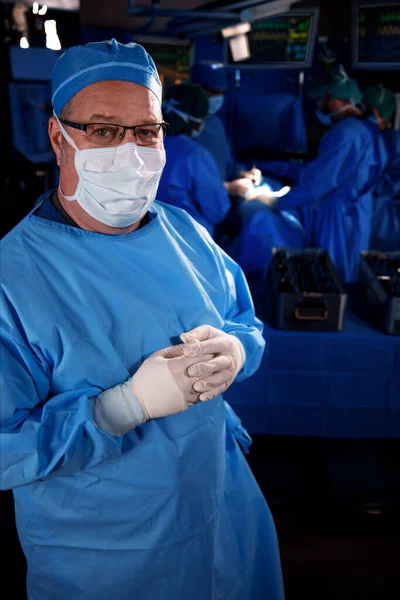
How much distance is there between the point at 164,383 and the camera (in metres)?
1.00

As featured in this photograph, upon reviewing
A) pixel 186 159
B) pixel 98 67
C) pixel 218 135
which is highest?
pixel 98 67

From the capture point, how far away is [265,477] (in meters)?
2.26

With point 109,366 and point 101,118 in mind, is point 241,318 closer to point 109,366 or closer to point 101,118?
point 109,366

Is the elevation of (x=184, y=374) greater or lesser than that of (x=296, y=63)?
lesser

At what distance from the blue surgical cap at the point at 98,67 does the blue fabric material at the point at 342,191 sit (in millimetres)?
2060

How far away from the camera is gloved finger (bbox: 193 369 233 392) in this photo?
1.05m

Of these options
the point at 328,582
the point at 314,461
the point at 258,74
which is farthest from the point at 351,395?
the point at 258,74

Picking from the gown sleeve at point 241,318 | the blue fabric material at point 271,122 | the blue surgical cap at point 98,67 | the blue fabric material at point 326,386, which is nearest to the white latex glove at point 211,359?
the gown sleeve at point 241,318

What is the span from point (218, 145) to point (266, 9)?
57.9 inches

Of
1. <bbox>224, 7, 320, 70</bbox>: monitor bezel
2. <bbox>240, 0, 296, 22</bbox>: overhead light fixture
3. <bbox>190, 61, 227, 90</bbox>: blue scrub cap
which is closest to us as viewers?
<bbox>240, 0, 296, 22</bbox>: overhead light fixture

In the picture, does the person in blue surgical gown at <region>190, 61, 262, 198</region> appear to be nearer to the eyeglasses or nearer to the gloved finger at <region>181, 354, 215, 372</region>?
the eyeglasses

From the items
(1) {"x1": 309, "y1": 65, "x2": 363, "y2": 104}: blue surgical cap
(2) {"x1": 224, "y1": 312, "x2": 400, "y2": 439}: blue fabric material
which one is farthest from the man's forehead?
(1) {"x1": 309, "y1": 65, "x2": 363, "y2": 104}: blue surgical cap

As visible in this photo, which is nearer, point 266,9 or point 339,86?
point 266,9

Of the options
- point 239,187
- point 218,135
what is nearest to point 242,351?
point 239,187
